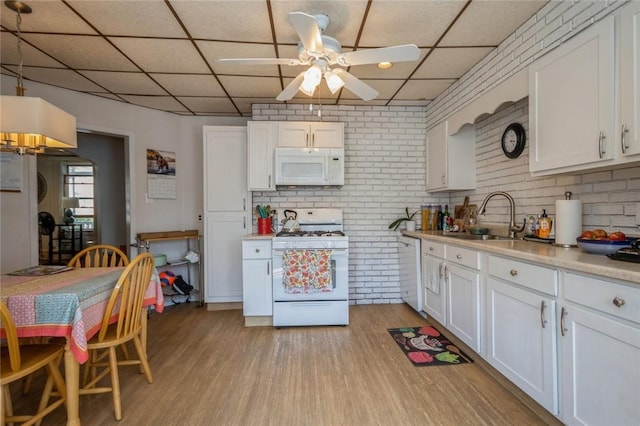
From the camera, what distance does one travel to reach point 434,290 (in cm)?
280

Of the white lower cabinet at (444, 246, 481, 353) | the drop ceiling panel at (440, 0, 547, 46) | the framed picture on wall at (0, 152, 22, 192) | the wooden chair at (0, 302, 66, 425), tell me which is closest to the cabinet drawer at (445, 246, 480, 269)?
the white lower cabinet at (444, 246, 481, 353)

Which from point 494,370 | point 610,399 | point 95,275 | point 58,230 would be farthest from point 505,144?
point 58,230

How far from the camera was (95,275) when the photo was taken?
6.42 ft

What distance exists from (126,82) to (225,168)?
4.22 ft

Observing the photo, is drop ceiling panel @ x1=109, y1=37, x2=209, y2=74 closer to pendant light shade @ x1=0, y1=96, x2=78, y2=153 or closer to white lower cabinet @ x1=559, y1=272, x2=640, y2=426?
pendant light shade @ x1=0, y1=96, x2=78, y2=153

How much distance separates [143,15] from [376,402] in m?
2.91

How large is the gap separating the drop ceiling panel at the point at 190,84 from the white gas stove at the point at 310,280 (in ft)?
Answer: 5.72

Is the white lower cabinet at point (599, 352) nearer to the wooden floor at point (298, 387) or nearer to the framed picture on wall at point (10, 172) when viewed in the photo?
the wooden floor at point (298, 387)

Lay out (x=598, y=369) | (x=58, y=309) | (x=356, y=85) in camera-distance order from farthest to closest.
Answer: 1. (x=356, y=85)
2. (x=58, y=309)
3. (x=598, y=369)

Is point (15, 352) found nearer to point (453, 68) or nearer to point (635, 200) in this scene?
point (635, 200)

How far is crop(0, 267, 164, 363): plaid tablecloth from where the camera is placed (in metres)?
1.45

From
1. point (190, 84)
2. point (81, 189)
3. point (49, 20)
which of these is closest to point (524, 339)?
point (190, 84)

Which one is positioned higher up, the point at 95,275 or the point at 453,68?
the point at 453,68

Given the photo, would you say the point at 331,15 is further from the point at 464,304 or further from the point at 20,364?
the point at 20,364
